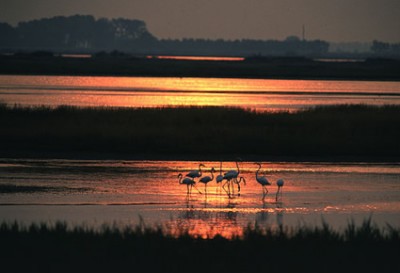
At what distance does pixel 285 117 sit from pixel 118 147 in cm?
832

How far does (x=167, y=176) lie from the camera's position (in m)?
24.5

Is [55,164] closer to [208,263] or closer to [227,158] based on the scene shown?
[227,158]

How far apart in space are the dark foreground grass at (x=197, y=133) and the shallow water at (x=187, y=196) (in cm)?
182

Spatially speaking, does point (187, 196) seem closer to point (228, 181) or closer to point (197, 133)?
point (228, 181)

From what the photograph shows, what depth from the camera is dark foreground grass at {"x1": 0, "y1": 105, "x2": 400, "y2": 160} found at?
2950 centimetres

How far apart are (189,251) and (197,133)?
716 inches

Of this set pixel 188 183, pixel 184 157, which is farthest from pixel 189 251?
pixel 184 157

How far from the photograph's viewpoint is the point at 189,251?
43.9ft

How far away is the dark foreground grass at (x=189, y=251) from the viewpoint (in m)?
12.8

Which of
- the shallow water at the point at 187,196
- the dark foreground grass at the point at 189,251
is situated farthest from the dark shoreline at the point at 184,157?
the dark foreground grass at the point at 189,251

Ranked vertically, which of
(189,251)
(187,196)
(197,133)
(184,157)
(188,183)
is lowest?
(189,251)

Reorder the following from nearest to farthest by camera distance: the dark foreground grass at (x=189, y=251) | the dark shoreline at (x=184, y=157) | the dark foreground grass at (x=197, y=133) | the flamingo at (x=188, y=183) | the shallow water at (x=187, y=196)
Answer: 1. the dark foreground grass at (x=189, y=251)
2. the shallow water at (x=187, y=196)
3. the flamingo at (x=188, y=183)
4. the dark shoreline at (x=184, y=157)
5. the dark foreground grass at (x=197, y=133)

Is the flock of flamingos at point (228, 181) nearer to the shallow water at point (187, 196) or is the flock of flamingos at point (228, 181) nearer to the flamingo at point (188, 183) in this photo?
the flamingo at point (188, 183)

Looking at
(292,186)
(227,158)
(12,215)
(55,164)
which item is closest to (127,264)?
(12,215)
